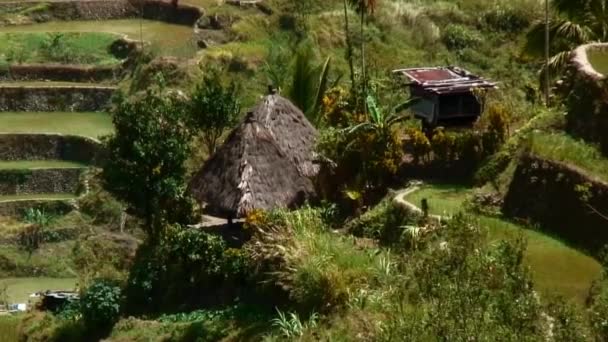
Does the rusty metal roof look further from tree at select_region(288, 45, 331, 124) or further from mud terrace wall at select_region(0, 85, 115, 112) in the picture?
mud terrace wall at select_region(0, 85, 115, 112)

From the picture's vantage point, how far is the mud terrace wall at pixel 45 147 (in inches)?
1535

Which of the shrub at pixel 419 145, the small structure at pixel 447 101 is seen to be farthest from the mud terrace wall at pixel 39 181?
the shrub at pixel 419 145

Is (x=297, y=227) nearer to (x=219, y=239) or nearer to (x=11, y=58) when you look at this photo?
(x=219, y=239)

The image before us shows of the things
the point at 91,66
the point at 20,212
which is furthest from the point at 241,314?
the point at 91,66

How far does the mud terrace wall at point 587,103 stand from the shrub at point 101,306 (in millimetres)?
8047

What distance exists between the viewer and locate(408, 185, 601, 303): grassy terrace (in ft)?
56.1

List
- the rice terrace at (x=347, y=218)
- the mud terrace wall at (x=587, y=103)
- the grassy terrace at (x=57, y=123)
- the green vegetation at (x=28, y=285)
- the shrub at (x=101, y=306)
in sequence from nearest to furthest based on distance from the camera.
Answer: the rice terrace at (x=347, y=218), the mud terrace wall at (x=587, y=103), the shrub at (x=101, y=306), the green vegetation at (x=28, y=285), the grassy terrace at (x=57, y=123)

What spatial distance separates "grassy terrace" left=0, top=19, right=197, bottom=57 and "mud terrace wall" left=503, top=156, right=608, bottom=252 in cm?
2270

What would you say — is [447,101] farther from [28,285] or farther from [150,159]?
[28,285]

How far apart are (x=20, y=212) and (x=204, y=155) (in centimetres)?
681

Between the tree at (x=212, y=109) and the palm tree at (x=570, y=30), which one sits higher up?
the palm tree at (x=570, y=30)

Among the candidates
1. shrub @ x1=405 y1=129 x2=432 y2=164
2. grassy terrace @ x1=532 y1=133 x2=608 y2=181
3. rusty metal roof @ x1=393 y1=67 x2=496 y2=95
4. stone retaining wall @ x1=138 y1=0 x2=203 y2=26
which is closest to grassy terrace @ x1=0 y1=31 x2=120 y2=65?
stone retaining wall @ x1=138 y1=0 x2=203 y2=26

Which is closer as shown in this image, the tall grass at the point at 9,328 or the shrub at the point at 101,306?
the shrub at the point at 101,306

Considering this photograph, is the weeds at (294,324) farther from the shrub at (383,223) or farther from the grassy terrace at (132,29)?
the grassy terrace at (132,29)
